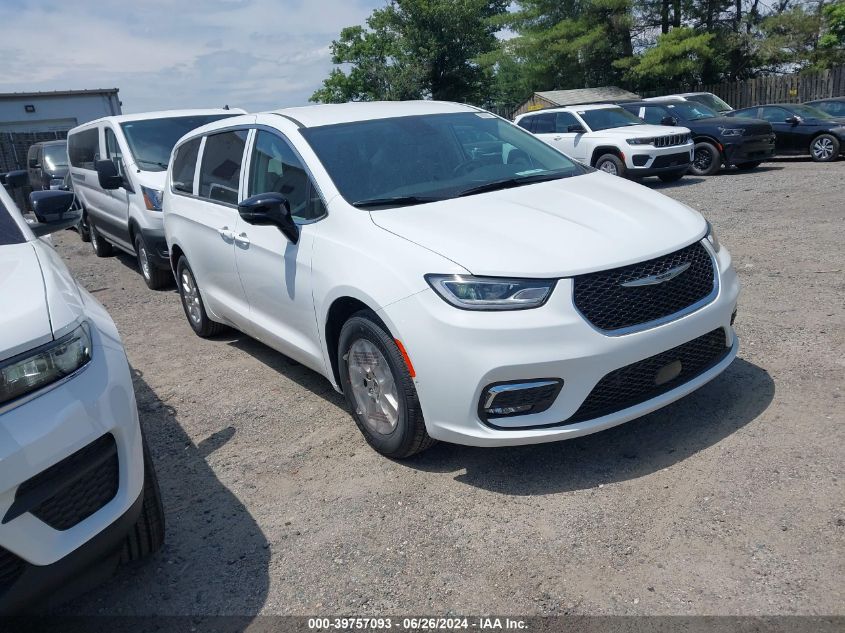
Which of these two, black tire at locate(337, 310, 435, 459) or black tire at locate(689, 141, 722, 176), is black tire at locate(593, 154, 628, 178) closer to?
black tire at locate(689, 141, 722, 176)

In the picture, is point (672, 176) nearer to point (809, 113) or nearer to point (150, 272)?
point (809, 113)

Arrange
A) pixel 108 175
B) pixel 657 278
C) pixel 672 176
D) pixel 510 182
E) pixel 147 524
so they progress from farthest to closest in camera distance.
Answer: pixel 672 176 → pixel 108 175 → pixel 510 182 → pixel 657 278 → pixel 147 524

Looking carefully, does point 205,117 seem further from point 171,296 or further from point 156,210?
point 171,296

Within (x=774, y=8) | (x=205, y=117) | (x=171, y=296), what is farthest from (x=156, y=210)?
(x=774, y=8)

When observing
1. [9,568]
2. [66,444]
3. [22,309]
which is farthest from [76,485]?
[22,309]

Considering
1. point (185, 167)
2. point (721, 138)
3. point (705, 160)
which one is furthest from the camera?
point (705, 160)

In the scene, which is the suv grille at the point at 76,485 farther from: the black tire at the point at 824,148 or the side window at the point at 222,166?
the black tire at the point at 824,148

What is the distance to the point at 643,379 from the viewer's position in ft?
10.9

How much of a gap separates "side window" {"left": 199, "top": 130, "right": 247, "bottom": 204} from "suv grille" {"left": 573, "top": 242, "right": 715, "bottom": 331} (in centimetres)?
266

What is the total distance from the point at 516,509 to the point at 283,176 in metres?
2.40

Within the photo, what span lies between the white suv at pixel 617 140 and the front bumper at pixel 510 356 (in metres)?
10.5

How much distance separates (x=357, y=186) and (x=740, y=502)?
8.02 feet

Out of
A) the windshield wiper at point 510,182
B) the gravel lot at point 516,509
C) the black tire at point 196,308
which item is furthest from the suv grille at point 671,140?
the black tire at point 196,308

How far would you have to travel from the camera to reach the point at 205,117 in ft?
29.7
